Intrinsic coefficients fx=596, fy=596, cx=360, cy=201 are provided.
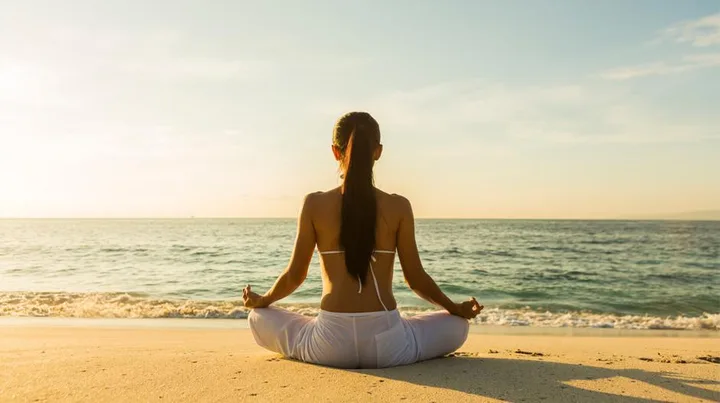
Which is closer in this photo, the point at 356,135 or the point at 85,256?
the point at 356,135

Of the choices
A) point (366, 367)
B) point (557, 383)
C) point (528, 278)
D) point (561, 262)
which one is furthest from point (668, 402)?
point (561, 262)

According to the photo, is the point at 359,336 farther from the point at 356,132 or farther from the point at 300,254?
the point at 356,132

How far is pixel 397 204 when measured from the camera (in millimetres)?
4039

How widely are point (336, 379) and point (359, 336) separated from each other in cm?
36

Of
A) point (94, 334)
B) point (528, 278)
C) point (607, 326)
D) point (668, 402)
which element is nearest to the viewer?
point (668, 402)

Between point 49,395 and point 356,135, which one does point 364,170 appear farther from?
point 49,395

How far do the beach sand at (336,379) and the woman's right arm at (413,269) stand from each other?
418mm

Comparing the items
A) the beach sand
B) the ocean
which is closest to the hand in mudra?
the beach sand

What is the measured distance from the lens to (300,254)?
4.10 meters

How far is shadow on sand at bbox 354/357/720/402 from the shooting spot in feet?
11.5

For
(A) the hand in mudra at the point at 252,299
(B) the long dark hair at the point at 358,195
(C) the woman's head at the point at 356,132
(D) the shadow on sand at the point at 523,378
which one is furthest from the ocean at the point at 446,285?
(C) the woman's head at the point at 356,132

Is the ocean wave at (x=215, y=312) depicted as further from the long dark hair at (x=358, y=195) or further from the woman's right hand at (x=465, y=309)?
the long dark hair at (x=358, y=195)

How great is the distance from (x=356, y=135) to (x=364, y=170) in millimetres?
237

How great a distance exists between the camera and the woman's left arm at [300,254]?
4.04m
